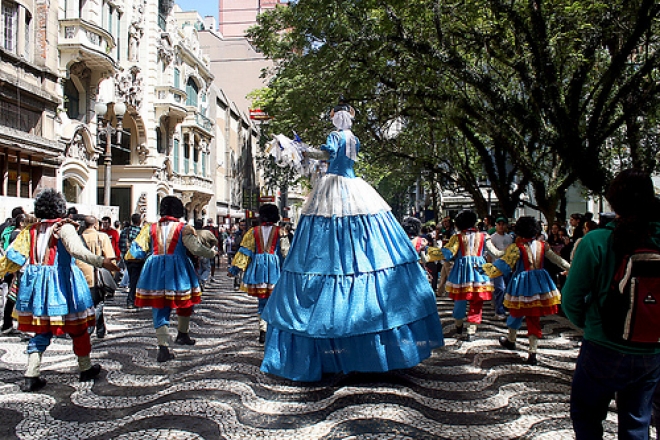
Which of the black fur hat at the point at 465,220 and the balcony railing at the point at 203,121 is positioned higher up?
the balcony railing at the point at 203,121

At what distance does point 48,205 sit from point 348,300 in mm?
2835

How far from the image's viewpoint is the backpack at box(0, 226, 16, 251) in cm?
725

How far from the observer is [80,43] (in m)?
17.8

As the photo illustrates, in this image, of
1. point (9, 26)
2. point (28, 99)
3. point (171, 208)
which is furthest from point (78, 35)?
point (171, 208)

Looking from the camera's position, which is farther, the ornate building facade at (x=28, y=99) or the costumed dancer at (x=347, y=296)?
the ornate building facade at (x=28, y=99)

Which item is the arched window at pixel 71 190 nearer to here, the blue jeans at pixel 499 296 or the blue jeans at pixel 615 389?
the blue jeans at pixel 499 296

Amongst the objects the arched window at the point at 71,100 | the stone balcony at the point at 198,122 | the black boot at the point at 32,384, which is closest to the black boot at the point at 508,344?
the black boot at the point at 32,384

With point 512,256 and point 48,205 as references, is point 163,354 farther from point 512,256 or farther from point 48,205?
point 512,256

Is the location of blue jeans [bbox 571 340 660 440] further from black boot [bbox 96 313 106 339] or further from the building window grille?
the building window grille

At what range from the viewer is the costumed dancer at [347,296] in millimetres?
4621

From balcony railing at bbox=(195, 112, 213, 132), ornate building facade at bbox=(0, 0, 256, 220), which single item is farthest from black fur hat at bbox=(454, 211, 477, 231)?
balcony railing at bbox=(195, 112, 213, 132)

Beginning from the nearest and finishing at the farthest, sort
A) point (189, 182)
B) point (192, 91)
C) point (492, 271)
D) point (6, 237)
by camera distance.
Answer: point (492, 271)
point (6, 237)
point (189, 182)
point (192, 91)

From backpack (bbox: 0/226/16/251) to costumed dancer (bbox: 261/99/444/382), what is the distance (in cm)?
435

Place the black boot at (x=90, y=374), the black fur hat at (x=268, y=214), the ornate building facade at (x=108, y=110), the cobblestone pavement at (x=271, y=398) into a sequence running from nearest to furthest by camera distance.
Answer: the cobblestone pavement at (x=271, y=398)
the black boot at (x=90, y=374)
the black fur hat at (x=268, y=214)
the ornate building facade at (x=108, y=110)
